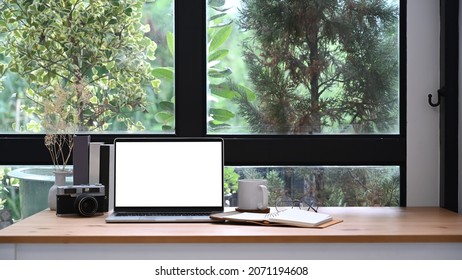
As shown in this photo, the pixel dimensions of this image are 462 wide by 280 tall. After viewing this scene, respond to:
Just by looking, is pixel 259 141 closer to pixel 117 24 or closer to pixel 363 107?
pixel 363 107

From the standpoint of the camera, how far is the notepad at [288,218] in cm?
226

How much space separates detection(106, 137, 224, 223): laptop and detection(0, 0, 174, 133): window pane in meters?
0.39

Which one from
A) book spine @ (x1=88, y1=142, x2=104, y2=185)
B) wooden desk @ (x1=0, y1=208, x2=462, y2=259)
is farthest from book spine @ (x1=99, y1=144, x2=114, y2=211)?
wooden desk @ (x1=0, y1=208, x2=462, y2=259)

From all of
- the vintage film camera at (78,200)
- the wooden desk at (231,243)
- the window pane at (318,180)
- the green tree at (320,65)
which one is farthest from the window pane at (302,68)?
the wooden desk at (231,243)

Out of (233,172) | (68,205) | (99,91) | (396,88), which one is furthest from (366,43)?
(68,205)

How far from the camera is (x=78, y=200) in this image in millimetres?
2482

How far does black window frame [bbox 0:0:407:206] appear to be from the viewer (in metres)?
2.88

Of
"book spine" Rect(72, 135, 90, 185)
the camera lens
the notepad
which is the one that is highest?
"book spine" Rect(72, 135, 90, 185)

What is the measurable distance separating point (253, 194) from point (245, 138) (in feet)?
1.26

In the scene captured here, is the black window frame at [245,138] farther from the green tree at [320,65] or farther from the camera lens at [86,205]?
→ the camera lens at [86,205]

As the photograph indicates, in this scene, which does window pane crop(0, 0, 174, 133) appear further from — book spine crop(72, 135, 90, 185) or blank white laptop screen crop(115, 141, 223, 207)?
blank white laptop screen crop(115, 141, 223, 207)

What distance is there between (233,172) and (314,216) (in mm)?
647

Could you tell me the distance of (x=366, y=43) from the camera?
9.48 ft

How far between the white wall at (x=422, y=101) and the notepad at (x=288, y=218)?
0.71 m
